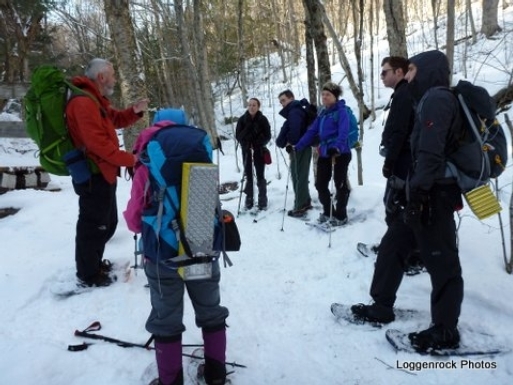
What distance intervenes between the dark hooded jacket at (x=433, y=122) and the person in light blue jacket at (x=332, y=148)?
2620mm

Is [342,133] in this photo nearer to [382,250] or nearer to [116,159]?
[382,250]

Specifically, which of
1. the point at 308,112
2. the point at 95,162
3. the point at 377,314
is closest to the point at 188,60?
the point at 308,112

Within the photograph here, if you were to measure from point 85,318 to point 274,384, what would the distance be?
A: 1.90 metres

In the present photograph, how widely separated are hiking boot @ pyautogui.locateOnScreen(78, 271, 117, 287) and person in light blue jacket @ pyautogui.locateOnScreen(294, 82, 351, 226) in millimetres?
3078

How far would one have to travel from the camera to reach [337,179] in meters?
5.76

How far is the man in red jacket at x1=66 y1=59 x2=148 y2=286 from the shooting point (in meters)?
3.66

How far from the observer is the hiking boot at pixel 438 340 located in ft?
9.55

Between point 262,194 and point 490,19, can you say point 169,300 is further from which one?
point 490,19

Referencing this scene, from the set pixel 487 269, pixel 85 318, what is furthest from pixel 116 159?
pixel 487 269

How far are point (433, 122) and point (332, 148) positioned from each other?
9.37 ft

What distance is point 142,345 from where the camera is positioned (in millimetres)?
3176

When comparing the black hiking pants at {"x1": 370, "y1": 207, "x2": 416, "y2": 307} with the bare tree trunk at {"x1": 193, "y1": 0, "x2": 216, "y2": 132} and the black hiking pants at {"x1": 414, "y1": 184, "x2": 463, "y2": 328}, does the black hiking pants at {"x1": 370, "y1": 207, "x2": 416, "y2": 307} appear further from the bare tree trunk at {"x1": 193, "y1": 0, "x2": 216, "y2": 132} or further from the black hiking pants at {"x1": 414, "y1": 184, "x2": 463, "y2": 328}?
the bare tree trunk at {"x1": 193, "y1": 0, "x2": 216, "y2": 132}

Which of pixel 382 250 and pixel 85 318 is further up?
pixel 382 250

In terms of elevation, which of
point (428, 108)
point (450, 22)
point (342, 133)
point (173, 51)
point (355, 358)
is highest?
point (173, 51)
